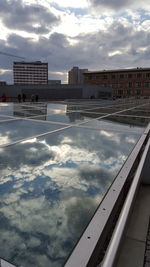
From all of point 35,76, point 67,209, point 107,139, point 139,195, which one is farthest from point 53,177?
point 35,76

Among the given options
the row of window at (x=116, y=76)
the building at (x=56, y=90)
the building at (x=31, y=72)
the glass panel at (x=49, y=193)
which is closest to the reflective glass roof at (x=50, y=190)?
the glass panel at (x=49, y=193)

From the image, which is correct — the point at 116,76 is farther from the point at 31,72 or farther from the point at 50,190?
the point at 31,72

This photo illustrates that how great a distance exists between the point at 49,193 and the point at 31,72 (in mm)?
193366

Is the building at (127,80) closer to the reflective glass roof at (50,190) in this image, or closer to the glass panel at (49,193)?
the reflective glass roof at (50,190)

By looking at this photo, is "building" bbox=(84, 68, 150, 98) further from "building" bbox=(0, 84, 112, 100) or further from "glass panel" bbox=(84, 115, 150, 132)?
"glass panel" bbox=(84, 115, 150, 132)

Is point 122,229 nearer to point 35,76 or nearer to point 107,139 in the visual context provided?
point 107,139

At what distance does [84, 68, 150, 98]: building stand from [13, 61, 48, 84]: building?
97.7 m

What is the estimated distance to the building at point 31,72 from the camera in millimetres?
179375

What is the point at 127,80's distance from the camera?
90062 millimetres

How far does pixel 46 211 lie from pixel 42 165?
1607mm

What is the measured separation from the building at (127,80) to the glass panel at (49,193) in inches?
3323

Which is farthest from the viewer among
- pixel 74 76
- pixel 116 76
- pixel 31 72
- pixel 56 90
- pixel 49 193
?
pixel 74 76

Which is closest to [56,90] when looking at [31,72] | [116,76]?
[116,76]

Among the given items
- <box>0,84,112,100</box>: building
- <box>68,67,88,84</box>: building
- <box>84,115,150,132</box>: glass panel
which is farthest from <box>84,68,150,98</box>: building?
<box>68,67,88,84</box>: building
